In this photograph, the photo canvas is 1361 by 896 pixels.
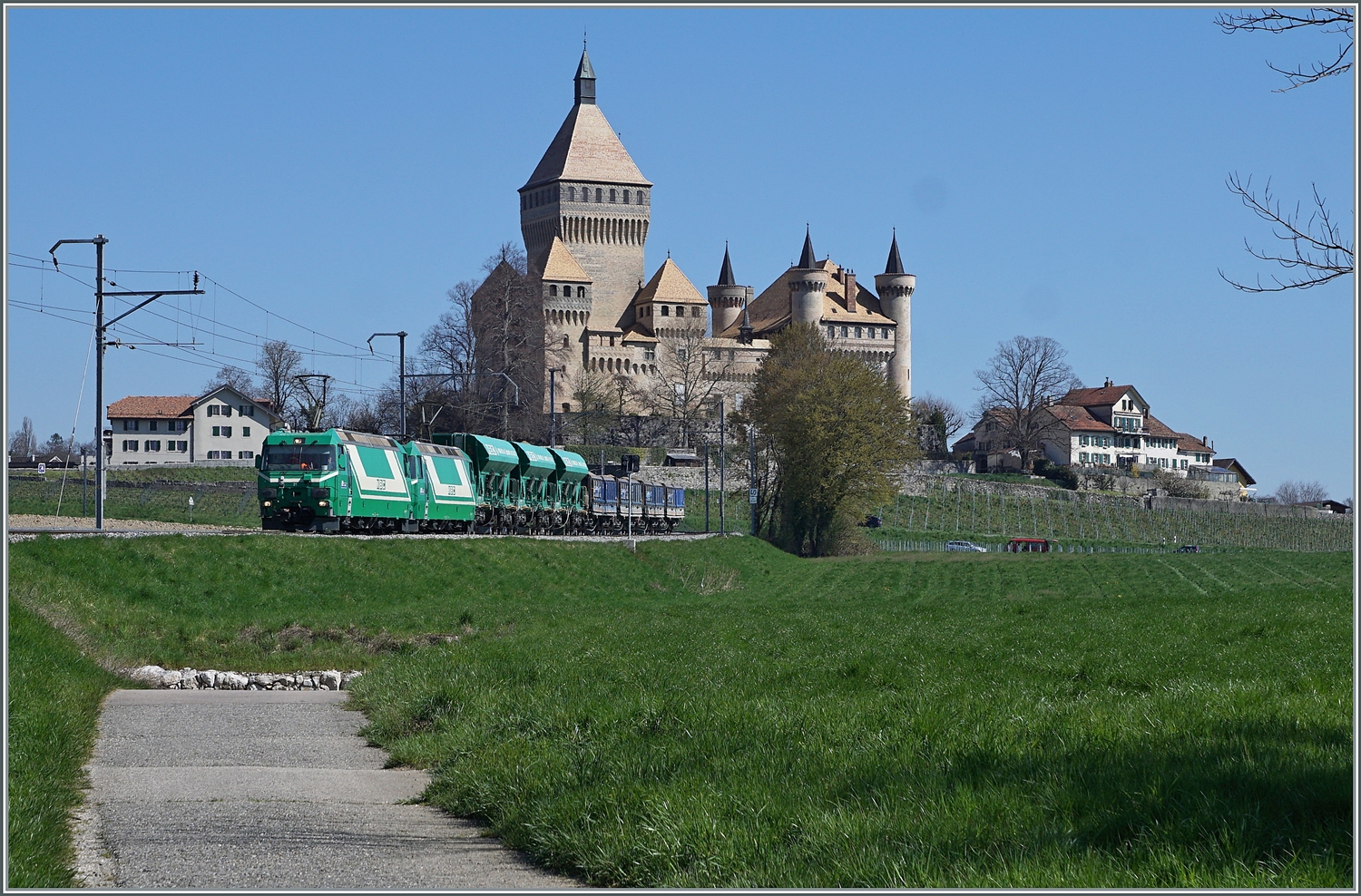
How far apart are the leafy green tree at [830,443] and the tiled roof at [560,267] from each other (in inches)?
2850

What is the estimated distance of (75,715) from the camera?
12.8m

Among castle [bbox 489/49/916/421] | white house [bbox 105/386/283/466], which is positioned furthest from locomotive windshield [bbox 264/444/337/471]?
castle [bbox 489/49/916/421]

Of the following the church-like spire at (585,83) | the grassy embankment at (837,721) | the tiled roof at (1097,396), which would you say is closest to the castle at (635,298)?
the church-like spire at (585,83)

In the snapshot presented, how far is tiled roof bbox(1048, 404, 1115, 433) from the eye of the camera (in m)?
154

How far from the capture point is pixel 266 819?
888 cm

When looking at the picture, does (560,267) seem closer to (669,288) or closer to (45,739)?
(669,288)

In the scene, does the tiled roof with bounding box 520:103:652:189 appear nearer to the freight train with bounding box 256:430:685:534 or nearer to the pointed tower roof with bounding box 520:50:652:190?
the pointed tower roof with bounding box 520:50:652:190

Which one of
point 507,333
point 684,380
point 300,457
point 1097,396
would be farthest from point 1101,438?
point 300,457

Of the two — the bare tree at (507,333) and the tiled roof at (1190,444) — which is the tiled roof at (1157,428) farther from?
the bare tree at (507,333)

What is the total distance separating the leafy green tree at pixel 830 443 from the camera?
66.4 metres

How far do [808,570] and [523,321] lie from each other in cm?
4201

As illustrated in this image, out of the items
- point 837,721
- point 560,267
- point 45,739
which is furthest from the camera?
point 560,267

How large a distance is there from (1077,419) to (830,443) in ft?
321

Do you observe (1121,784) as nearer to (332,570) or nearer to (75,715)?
(75,715)
